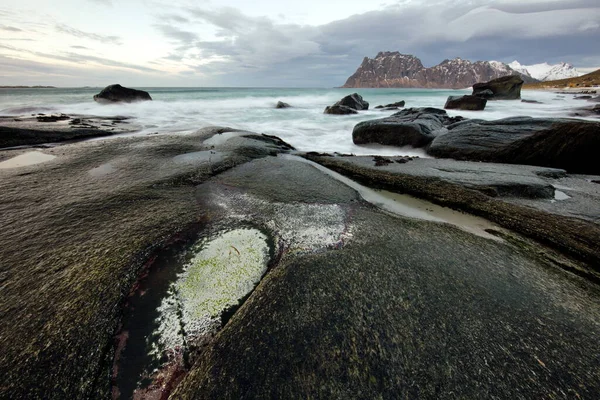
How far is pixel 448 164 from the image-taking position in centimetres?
575

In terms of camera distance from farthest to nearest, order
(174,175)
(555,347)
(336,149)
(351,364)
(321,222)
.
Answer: (336,149), (174,175), (321,222), (555,347), (351,364)

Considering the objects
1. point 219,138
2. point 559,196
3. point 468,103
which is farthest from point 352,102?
point 559,196

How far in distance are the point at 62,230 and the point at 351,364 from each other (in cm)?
355

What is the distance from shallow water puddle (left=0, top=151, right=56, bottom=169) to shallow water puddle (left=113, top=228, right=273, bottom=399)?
18.3ft

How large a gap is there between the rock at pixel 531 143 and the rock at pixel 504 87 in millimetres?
38989

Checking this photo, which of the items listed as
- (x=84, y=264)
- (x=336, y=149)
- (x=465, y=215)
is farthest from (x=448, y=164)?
(x=84, y=264)

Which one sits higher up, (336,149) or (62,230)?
(62,230)

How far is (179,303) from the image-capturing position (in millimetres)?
2176

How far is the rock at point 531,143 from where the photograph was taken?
18.4 ft

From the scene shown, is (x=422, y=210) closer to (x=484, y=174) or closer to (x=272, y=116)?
(x=484, y=174)

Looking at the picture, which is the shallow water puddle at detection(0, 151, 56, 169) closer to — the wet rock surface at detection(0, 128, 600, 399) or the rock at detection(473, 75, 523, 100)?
the wet rock surface at detection(0, 128, 600, 399)

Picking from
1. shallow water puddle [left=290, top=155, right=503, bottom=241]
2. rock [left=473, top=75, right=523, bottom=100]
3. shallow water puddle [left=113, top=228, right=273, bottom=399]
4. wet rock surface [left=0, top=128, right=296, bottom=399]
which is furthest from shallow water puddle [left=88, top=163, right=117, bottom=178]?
rock [left=473, top=75, right=523, bottom=100]

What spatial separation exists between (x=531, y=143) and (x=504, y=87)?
4345 cm

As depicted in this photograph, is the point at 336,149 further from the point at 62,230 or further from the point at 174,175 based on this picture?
the point at 62,230
